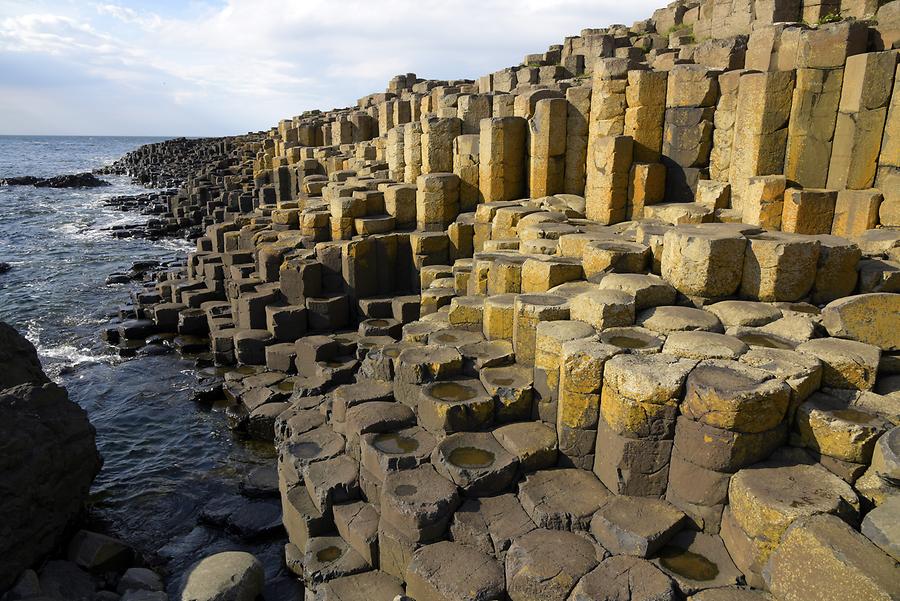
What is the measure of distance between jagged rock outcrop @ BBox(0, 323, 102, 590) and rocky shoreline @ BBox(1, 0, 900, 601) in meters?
1.90

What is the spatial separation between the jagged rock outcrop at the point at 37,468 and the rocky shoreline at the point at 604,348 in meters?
1.90

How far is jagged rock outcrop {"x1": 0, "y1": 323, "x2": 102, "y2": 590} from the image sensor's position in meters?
6.65

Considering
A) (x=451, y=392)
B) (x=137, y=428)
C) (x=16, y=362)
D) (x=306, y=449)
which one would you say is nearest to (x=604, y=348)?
(x=451, y=392)

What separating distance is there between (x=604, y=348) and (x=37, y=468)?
22.5 feet

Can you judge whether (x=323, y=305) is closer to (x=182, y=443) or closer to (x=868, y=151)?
(x=182, y=443)

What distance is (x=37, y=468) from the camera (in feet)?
23.4

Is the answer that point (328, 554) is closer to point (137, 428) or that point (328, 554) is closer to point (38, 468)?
point (38, 468)

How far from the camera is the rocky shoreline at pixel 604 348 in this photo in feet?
18.4

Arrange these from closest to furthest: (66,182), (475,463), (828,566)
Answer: (828,566) → (475,463) → (66,182)

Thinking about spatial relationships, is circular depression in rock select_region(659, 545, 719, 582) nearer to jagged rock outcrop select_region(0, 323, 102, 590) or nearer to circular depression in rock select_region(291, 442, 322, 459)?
circular depression in rock select_region(291, 442, 322, 459)

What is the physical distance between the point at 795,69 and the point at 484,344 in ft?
21.6

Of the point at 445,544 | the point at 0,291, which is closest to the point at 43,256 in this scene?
the point at 0,291

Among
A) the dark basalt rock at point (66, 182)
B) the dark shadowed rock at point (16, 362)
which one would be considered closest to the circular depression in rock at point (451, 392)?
the dark shadowed rock at point (16, 362)

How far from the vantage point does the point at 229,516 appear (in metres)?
8.38
